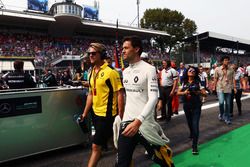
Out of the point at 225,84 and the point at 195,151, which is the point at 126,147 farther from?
the point at 225,84

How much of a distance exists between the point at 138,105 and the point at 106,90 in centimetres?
81

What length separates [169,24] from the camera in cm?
5356

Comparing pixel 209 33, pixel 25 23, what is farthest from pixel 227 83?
pixel 25 23

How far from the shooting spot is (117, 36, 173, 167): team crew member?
2615mm

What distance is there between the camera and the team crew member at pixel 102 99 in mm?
3316

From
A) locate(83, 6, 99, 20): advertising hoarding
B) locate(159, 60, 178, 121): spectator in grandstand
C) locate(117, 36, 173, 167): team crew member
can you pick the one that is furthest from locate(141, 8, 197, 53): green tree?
locate(117, 36, 173, 167): team crew member

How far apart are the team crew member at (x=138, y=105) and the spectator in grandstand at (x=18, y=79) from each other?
2.83 m

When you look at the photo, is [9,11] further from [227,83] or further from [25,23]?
[227,83]

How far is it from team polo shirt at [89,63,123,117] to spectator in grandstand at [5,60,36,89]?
2088mm

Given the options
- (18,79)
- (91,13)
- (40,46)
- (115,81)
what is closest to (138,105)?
(115,81)

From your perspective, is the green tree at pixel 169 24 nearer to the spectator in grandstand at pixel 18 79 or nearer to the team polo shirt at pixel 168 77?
the team polo shirt at pixel 168 77

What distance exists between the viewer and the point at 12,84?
4750 mm

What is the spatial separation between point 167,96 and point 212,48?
36378 mm

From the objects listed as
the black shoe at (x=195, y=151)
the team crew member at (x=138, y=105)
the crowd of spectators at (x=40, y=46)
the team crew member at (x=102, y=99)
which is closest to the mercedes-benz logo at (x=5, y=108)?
the team crew member at (x=102, y=99)
